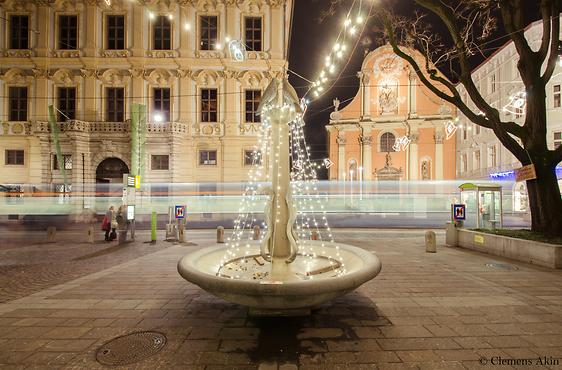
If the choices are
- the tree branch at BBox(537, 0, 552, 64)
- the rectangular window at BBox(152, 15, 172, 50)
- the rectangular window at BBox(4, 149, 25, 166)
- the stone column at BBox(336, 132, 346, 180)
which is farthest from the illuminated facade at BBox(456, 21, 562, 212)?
the rectangular window at BBox(4, 149, 25, 166)

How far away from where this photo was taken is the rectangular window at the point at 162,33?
955 inches

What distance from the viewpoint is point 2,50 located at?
23.7 metres

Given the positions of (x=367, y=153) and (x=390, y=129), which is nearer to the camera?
(x=367, y=153)

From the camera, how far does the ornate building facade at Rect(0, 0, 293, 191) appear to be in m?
23.5

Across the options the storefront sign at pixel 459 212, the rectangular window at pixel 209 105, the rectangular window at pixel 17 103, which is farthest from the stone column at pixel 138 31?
the storefront sign at pixel 459 212

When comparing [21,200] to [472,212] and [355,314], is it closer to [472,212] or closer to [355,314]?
[355,314]

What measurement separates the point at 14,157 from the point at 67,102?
583cm

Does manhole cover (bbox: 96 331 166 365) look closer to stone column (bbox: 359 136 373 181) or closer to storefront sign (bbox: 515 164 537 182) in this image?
storefront sign (bbox: 515 164 537 182)

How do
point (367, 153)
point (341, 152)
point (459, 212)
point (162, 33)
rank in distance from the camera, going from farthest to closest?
point (341, 152)
point (367, 153)
point (162, 33)
point (459, 212)

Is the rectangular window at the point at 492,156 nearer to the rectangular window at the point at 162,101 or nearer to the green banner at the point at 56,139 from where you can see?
the rectangular window at the point at 162,101

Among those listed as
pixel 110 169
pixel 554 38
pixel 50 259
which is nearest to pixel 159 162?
pixel 110 169

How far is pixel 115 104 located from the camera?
78.8 feet

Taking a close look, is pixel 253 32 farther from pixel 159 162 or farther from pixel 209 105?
pixel 159 162

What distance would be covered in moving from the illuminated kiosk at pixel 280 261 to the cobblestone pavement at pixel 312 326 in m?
0.51
